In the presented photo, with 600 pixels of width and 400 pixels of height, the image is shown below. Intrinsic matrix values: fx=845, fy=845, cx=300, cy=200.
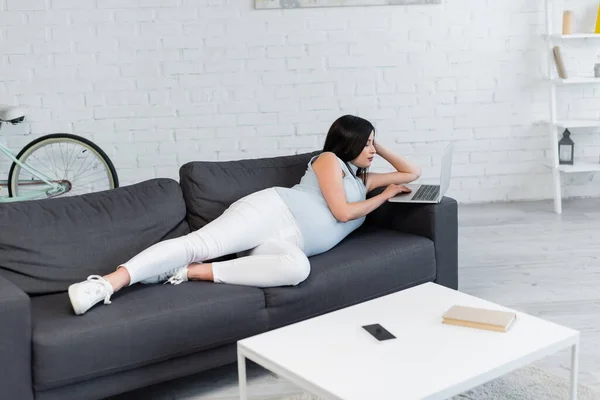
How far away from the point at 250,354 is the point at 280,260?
60 cm

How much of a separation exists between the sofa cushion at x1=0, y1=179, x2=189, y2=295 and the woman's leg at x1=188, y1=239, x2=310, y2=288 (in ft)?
1.07

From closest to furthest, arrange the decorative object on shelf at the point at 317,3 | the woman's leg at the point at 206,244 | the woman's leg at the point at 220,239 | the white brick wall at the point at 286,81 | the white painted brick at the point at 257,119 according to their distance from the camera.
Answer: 1. the woman's leg at the point at 206,244
2. the woman's leg at the point at 220,239
3. the white brick wall at the point at 286,81
4. the decorative object on shelf at the point at 317,3
5. the white painted brick at the point at 257,119

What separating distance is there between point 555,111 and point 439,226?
2293 millimetres

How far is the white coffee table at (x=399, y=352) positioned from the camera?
216 centimetres

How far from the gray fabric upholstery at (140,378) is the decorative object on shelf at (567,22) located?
135 inches

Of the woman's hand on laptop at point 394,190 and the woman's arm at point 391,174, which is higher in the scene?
the woman's arm at point 391,174

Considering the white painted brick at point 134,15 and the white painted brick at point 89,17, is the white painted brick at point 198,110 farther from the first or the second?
the white painted brick at point 89,17

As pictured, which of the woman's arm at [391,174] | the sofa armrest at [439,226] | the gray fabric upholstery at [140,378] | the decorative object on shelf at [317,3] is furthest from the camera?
the decorative object on shelf at [317,3]

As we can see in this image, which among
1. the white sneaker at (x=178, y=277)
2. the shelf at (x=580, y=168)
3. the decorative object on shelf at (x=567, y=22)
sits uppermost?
the decorative object on shelf at (x=567, y=22)

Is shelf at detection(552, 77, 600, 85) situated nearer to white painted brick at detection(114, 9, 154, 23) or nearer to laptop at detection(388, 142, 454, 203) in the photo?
laptop at detection(388, 142, 454, 203)

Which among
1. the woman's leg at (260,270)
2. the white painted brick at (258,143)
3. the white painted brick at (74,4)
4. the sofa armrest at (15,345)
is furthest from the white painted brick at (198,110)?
the sofa armrest at (15,345)

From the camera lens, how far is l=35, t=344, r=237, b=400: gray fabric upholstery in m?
2.59

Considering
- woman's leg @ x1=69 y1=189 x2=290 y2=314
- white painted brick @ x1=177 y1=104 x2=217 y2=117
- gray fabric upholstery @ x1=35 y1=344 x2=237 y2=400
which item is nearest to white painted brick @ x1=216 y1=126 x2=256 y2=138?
white painted brick @ x1=177 y1=104 x2=217 y2=117

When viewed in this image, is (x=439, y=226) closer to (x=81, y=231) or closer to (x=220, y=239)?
(x=220, y=239)
